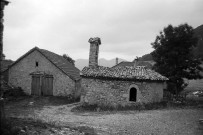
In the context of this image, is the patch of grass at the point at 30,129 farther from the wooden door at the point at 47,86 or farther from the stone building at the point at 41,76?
the wooden door at the point at 47,86

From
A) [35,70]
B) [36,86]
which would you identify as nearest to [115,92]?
[36,86]

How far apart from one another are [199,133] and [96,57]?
1289 centimetres

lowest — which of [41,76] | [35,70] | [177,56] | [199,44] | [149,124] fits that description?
[149,124]

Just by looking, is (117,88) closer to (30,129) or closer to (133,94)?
(133,94)

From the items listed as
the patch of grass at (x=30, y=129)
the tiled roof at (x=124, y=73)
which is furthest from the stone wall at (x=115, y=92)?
the patch of grass at (x=30, y=129)

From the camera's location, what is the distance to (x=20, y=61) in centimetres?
2444

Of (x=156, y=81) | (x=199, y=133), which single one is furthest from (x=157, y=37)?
(x=199, y=133)

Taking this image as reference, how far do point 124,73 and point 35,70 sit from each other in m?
11.0

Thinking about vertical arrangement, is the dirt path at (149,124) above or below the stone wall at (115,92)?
below

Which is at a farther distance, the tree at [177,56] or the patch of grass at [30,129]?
the tree at [177,56]

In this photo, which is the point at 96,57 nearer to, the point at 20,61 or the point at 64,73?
the point at 64,73

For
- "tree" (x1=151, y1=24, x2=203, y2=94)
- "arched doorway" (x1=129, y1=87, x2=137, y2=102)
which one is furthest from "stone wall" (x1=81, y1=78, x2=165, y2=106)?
"tree" (x1=151, y1=24, x2=203, y2=94)

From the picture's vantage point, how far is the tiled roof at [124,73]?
18656mm

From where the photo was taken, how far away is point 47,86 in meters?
23.6
